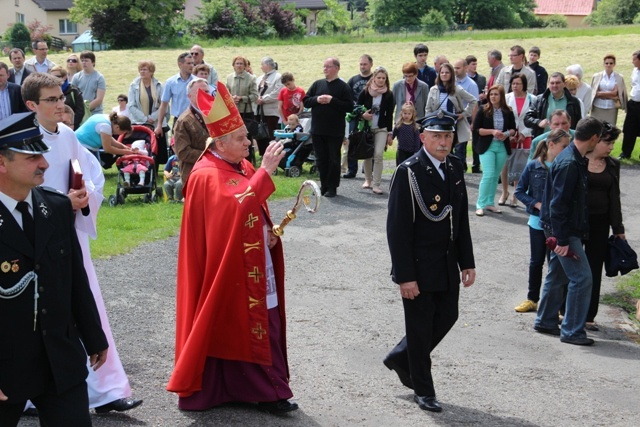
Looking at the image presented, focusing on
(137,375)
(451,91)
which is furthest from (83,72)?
(137,375)

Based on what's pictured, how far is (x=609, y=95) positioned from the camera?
1789cm

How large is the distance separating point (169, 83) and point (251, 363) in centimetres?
999

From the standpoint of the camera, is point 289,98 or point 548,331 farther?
point 289,98

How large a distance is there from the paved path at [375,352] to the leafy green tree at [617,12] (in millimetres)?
84586

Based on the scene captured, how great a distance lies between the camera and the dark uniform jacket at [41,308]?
14.4 ft

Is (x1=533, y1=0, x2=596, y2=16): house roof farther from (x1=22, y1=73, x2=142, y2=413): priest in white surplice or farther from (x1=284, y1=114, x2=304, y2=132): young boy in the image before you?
(x1=22, y1=73, x2=142, y2=413): priest in white surplice

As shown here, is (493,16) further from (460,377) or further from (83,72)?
(460,377)

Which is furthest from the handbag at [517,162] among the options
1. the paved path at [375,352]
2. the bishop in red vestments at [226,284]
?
the bishop in red vestments at [226,284]

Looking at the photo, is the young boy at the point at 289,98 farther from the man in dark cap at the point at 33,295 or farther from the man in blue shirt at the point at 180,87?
the man in dark cap at the point at 33,295

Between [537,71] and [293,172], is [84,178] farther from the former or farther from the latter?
[537,71]

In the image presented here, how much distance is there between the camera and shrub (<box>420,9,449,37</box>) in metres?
70.7

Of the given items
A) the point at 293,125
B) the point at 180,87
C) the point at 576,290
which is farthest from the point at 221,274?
the point at 293,125

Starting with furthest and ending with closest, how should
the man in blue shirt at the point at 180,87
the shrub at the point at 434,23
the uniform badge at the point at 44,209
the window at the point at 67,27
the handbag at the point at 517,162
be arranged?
1. the window at the point at 67,27
2. the shrub at the point at 434,23
3. the man in blue shirt at the point at 180,87
4. the handbag at the point at 517,162
5. the uniform badge at the point at 44,209

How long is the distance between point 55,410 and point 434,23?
252 ft
